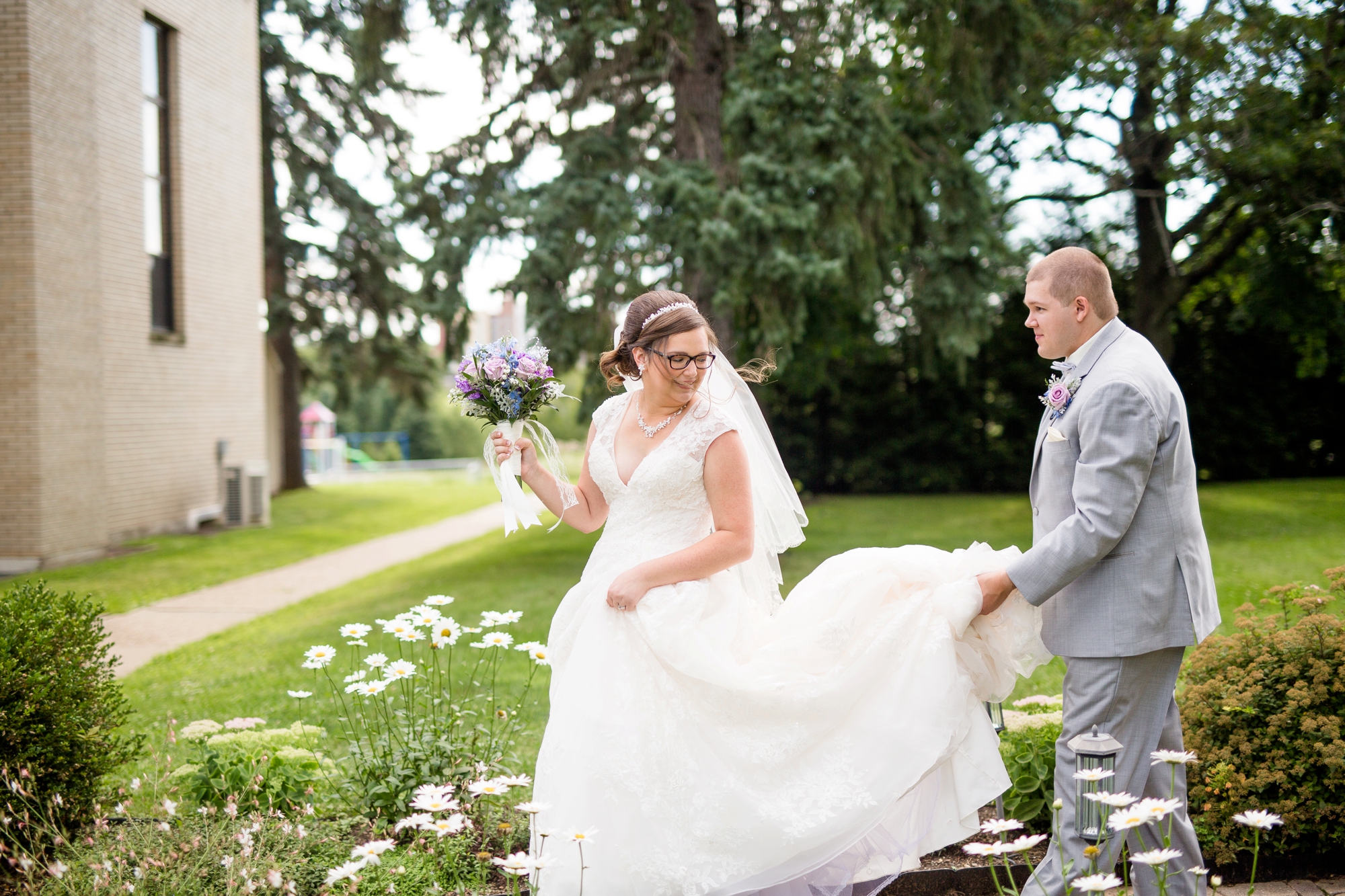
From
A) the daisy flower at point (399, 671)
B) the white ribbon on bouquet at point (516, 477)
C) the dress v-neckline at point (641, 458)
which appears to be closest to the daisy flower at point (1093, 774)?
the dress v-neckline at point (641, 458)

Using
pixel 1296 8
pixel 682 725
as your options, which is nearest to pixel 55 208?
pixel 682 725

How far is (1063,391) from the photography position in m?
2.97

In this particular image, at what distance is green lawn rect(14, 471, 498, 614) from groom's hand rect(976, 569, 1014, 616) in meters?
4.73

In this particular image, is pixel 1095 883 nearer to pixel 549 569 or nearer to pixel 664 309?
pixel 664 309

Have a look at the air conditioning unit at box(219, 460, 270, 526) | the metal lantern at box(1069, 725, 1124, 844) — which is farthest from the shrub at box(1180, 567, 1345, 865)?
the air conditioning unit at box(219, 460, 270, 526)

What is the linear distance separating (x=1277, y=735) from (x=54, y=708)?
4.28m

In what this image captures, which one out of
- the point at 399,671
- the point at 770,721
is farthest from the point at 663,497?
the point at 399,671

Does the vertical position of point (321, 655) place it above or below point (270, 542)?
above

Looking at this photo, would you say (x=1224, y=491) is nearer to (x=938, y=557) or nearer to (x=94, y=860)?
(x=938, y=557)

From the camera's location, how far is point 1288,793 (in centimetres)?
348

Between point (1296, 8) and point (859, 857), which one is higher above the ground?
point (1296, 8)

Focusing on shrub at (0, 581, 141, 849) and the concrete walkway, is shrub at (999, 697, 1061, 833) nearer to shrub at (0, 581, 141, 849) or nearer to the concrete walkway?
shrub at (0, 581, 141, 849)

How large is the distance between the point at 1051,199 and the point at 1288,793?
41.2 ft

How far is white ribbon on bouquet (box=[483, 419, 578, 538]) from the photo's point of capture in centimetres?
363
